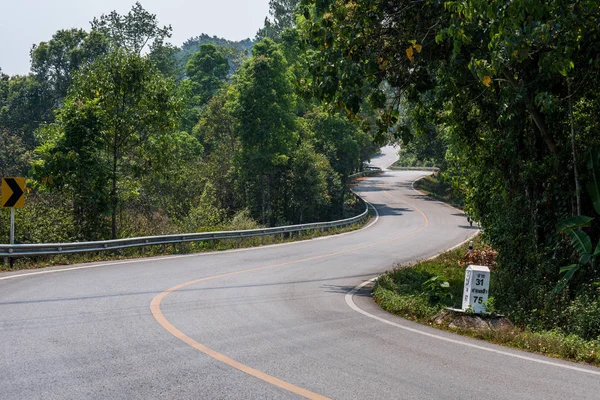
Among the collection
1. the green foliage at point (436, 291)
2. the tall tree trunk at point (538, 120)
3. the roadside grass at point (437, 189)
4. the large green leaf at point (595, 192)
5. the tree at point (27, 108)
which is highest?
the tree at point (27, 108)

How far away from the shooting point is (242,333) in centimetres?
772

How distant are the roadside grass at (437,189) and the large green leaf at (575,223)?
144 feet

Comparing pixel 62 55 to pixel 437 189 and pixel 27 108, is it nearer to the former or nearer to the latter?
pixel 27 108

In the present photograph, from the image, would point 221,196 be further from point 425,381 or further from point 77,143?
point 425,381

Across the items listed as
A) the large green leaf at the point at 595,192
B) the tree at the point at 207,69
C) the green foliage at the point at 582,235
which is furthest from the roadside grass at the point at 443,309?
the tree at the point at 207,69

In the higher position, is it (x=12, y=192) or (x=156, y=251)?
(x=12, y=192)

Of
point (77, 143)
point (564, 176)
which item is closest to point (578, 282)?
point (564, 176)

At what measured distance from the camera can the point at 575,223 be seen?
9.96 meters

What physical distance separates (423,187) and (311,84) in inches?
2359

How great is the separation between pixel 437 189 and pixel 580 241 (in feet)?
191

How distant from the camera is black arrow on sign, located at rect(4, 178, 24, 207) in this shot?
47.6 feet

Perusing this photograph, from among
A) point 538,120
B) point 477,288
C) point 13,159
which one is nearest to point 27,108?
point 13,159

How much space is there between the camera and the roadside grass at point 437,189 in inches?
2195

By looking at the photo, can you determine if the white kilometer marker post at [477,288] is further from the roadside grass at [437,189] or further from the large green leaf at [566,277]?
the roadside grass at [437,189]
